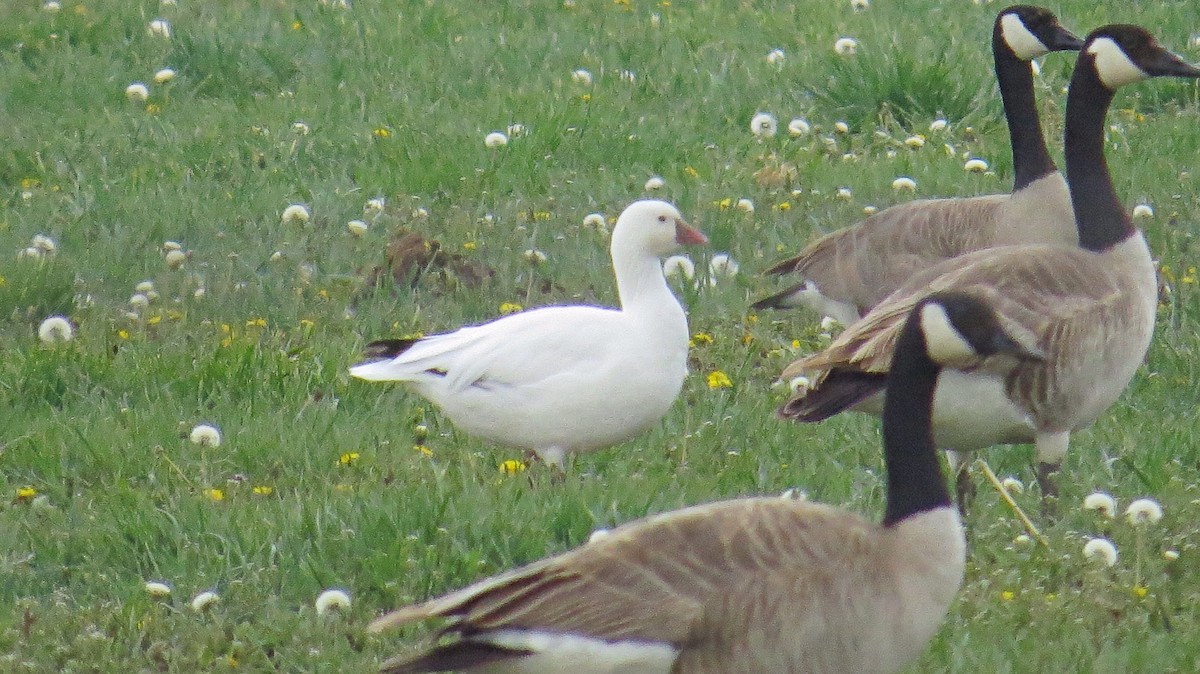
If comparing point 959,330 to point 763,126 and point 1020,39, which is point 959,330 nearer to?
point 1020,39

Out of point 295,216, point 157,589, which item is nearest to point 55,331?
point 295,216

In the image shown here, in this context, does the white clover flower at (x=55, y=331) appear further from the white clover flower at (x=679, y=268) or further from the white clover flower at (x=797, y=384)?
the white clover flower at (x=797, y=384)

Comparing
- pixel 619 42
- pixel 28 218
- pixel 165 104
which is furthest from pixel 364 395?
pixel 619 42

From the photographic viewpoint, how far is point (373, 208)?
891 cm

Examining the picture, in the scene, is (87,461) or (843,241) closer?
(87,461)

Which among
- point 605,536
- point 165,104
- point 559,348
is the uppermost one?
point 605,536

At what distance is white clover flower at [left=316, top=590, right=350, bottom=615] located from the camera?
489 centimetres

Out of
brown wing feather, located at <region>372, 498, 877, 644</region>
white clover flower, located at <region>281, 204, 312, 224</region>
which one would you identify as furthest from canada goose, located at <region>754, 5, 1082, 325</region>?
brown wing feather, located at <region>372, 498, 877, 644</region>

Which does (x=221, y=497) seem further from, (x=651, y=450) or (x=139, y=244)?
(x=139, y=244)

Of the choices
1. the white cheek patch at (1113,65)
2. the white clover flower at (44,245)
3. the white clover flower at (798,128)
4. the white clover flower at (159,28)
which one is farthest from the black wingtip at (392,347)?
the white clover flower at (159,28)

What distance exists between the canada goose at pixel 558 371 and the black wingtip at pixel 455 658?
2.04 m

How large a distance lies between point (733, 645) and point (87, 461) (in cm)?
294

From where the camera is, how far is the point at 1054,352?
5758mm

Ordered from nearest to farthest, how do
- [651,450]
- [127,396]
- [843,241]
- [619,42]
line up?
[651,450], [127,396], [843,241], [619,42]
